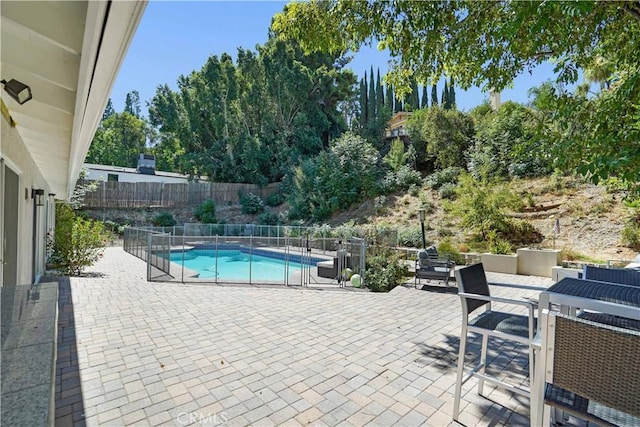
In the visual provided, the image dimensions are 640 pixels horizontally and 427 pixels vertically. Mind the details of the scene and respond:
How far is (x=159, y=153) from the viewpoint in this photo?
3722 cm

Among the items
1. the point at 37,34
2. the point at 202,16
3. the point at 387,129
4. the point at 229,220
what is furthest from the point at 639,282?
the point at 387,129

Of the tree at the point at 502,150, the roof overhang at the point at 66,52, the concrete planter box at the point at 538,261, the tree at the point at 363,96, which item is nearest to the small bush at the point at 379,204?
the tree at the point at 502,150

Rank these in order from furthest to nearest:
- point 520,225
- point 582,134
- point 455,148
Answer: point 455,148
point 520,225
point 582,134

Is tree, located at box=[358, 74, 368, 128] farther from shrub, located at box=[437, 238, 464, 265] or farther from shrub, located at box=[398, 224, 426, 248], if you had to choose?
shrub, located at box=[437, 238, 464, 265]

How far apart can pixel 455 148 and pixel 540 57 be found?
14256mm

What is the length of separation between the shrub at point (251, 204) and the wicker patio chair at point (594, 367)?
68.7 ft

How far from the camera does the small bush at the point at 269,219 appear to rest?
2022 cm

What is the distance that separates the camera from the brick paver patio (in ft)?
8.09

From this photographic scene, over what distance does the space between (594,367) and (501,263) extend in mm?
8840

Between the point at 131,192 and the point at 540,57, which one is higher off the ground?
the point at 540,57

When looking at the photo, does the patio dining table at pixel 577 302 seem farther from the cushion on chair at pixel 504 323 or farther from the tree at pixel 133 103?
the tree at pixel 133 103

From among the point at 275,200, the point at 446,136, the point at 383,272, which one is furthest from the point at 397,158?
the point at 383,272

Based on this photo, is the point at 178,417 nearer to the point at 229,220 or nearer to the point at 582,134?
the point at 582,134

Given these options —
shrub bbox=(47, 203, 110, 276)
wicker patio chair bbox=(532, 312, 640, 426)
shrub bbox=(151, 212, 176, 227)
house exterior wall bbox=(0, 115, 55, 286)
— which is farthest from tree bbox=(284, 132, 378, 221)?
wicker patio chair bbox=(532, 312, 640, 426)
